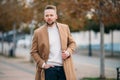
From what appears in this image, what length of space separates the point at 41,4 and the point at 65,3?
15.1 ft

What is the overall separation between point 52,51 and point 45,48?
0.12 m

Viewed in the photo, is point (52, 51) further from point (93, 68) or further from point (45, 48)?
point (93, 68)

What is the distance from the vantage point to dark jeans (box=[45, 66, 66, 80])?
22.4 feet

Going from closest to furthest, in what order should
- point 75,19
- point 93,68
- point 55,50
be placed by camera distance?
point 55,50 → point 75,19 → point 93,68

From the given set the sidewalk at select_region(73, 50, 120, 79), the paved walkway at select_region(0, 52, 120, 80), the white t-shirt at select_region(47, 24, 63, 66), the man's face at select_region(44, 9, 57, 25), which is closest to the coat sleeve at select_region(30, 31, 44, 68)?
the white t-shirt at select_region(47, 24, 63, 66)

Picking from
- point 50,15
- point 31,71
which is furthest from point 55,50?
point 31,71

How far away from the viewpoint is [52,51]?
6844 millimetres

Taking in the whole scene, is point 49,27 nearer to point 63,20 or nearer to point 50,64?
point 50,64

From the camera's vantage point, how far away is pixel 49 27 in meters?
6.98

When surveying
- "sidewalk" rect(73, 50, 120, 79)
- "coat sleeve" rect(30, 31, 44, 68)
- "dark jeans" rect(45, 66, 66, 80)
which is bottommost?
"sidewalk" rect(73, 50, 120, 79)

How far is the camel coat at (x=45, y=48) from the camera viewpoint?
6805 mm

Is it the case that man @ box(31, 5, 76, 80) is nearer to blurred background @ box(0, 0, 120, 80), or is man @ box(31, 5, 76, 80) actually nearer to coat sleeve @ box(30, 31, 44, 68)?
coat sleeve @ box(30, 31, 44, 68)

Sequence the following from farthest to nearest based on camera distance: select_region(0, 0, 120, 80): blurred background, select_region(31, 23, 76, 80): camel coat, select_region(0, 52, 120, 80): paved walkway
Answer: select_region(0, 52, 120, 80): paved walkway
select_region(0, 0, 120, 80): blurred background
select_region(31, 23, 76, 80): camel coat

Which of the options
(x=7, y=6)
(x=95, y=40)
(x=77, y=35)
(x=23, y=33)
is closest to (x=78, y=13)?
(x=7, y=6)
